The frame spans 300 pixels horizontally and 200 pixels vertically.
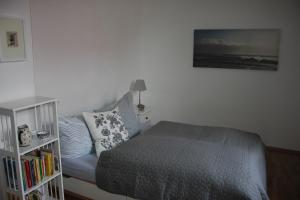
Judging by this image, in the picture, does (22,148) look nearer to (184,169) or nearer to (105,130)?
(105,130)

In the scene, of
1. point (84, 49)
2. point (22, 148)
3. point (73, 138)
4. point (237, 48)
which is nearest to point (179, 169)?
point (73, 138)

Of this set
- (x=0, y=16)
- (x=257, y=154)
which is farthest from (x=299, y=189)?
(x=0, y=16)

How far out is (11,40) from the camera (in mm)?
2217

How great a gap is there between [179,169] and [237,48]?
2365 mm

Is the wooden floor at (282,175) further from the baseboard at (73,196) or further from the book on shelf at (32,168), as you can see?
the book on shelf at (32,168)

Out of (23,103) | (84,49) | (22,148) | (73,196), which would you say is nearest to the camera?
(22,148)

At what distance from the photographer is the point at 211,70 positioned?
163 inches

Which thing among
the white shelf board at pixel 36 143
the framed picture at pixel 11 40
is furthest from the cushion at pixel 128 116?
the framed picture at pixel 11 40

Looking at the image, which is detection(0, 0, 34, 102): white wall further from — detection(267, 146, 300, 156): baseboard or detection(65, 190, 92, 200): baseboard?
detection(267, 146, 300, 156): baseboard

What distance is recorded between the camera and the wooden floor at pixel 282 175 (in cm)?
277

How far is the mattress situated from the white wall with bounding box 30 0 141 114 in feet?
2.04

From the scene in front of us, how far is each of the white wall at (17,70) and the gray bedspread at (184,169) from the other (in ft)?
3.04

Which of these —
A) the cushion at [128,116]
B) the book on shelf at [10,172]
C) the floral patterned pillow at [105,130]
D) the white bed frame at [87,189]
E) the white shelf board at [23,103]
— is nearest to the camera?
the white shelf board at [23,103]

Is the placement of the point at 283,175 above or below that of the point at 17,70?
below
